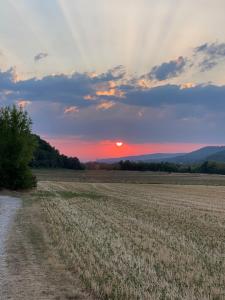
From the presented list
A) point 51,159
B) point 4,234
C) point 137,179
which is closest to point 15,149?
point 4,234

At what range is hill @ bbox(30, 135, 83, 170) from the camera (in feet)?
474

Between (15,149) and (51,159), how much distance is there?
99.2m

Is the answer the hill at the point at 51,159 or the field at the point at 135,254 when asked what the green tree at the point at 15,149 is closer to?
the field at the point at 135,254

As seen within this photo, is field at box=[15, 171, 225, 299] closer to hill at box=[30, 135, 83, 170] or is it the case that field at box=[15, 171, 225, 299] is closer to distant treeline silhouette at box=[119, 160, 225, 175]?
hill at box=[30, 135, 83, 170]

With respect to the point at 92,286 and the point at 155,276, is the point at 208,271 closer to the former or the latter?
the point at 155,276

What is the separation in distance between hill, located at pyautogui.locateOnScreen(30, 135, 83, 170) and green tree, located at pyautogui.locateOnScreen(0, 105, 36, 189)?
87929mm

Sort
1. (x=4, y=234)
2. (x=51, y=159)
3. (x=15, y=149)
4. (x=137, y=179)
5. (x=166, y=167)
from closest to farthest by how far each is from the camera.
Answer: (x=4, y=234), (x=15, y=149), (x=137, y=179), (x=51, y=159), (x=166, y=167)

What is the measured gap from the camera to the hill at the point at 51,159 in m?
144

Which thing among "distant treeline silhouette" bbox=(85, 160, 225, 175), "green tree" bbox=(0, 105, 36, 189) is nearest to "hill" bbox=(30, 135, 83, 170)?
"distant treeline silhouette" bbox=(85, 160, 225, 175)

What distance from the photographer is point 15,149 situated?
1954 inches

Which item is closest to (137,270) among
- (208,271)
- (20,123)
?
(208,271)

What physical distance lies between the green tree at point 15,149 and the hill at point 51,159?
3462 inches

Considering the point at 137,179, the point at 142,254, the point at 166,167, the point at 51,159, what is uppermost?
the point at 51,159

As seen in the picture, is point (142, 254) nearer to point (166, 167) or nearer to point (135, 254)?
point (135, 254)
